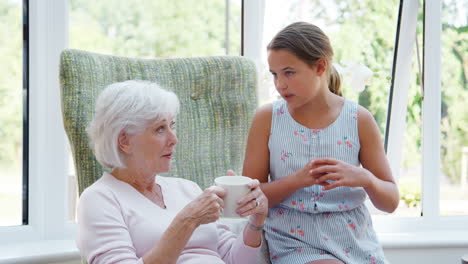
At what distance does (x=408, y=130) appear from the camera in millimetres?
2826

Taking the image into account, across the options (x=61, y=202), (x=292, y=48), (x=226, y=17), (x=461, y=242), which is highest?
(x=226, y=17)

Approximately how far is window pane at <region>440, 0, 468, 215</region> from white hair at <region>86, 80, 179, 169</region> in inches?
70.9

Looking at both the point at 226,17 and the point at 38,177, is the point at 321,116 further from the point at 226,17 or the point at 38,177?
the point at 38,177

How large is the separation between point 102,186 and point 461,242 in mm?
1767

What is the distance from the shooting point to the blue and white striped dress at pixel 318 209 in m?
1.63

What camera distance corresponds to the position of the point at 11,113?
7.62ft

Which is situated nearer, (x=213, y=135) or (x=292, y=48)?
(x=292, y=48)

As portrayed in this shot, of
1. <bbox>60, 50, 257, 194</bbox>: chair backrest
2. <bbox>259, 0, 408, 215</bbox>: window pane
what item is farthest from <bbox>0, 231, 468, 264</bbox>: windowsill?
<bbox>60, 50, 257, 194</bbox>: chair backrest

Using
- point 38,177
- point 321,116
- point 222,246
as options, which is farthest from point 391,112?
point 38,177

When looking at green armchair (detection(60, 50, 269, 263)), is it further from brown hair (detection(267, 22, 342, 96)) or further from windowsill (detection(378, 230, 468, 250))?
windowsill (detection(378, 230, 468, 250))

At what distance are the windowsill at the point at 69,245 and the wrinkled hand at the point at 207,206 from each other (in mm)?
951

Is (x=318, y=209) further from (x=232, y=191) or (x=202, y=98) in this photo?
(x=202, y=98)

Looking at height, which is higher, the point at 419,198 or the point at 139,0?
the point at 139,0

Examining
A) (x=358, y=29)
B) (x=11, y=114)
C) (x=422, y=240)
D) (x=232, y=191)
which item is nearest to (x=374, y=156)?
(x=232, y=191)
